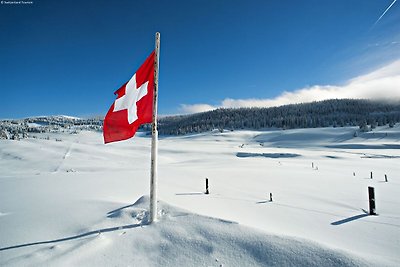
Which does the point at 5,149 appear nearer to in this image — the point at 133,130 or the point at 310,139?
the point at 133,130

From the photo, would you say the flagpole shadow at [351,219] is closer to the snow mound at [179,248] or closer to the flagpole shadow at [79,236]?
the snow mound at [179,248]

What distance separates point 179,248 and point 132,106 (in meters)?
3.56

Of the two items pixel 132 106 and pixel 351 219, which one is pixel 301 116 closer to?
pixel 351 219

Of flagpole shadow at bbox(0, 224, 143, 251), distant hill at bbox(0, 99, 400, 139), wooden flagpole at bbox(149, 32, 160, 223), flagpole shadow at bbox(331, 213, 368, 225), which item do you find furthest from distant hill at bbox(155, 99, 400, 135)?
flagpole shadow at bbox(0, 224, 143, 251)

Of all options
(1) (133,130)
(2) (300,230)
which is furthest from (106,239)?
(2) (300,230)

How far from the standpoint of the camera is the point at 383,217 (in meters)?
6.31

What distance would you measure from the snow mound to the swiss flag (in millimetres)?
2432

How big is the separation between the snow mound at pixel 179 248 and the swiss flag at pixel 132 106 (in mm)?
2432

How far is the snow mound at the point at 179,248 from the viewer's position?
12.5 ft

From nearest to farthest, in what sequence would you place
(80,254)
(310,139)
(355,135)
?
(80,254) < (355,135) < (310,139)

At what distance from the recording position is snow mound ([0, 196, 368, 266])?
381 centimetres

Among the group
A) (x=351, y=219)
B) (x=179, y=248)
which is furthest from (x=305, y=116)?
(x=179, y=248)

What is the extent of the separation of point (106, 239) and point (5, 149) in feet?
171

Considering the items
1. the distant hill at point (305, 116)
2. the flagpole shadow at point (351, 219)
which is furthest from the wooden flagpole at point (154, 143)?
the distant hill at point (305, 116)
